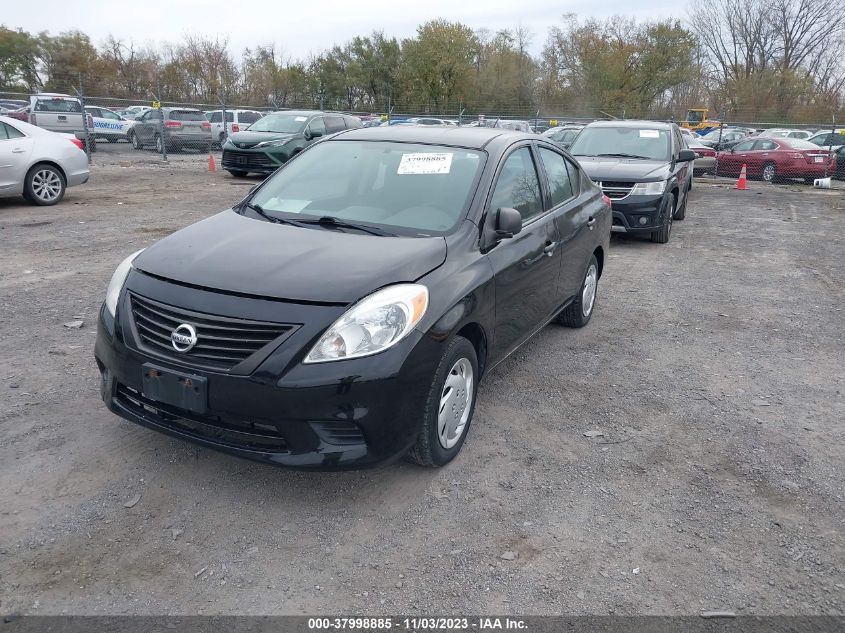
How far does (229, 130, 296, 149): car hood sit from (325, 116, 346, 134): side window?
1483 mm

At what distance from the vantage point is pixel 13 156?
10.9 m

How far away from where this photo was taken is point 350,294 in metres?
3.15

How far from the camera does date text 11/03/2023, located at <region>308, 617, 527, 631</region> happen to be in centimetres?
259

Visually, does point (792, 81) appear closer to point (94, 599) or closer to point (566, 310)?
point (566, 310)

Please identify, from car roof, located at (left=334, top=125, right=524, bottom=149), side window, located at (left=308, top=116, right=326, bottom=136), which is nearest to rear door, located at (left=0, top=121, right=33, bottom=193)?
side window, located at (left=308, top=116, right=326, bottom=136)

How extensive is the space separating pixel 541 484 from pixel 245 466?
60.2 inches

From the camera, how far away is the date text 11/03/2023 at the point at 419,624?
2.59 metres

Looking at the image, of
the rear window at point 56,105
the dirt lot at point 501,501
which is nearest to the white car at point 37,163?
the dirt lot at point 501,501

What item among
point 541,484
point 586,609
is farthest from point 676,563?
point 541,484

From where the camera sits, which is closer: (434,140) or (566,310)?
(434,140)

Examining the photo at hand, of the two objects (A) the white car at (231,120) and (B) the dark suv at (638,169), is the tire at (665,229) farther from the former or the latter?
(A) the white car at (231,120)

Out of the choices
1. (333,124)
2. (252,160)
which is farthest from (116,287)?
(333,124)

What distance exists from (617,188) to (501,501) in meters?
7.26

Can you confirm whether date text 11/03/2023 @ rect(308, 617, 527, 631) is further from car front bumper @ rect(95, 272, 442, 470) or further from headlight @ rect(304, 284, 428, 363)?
headlight @ rect(304, 284, 428, 363)
